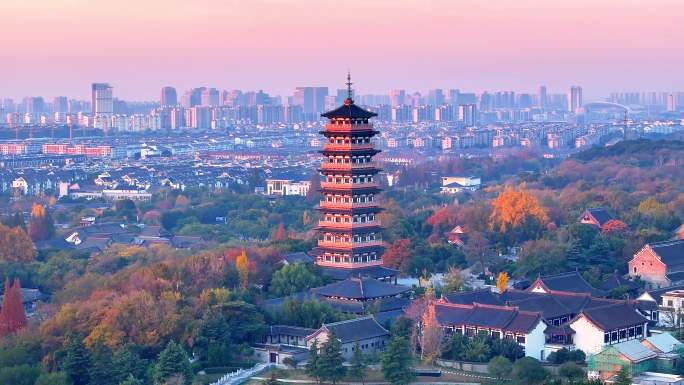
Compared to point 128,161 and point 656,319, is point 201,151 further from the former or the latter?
point 656,319

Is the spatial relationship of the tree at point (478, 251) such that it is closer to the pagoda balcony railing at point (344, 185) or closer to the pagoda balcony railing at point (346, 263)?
the pagoda balcony railing at point (346, 263)

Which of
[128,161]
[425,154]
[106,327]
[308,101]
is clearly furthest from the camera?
[308,101]

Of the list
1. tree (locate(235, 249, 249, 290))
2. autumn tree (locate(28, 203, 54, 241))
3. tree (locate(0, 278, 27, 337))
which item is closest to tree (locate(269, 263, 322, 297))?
tree (locate(235, 249, 249, 290))

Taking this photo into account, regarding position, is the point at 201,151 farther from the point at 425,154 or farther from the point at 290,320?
the point at 290,320

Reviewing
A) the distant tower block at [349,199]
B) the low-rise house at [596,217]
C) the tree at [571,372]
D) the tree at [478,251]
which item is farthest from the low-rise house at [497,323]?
the low-rise house at [596,217]

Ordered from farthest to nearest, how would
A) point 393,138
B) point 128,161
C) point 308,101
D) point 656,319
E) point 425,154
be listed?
1. point 308,101
2. point 393,138
3. point 425,154
4. point 128,161
5. point 656,319

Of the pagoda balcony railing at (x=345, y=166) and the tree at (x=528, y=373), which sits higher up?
the pagoda balcony railing at (x=345, y=166)

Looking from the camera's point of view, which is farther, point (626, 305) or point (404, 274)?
point (404, 274)

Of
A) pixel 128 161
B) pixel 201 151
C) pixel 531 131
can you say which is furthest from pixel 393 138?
pixel 128 161
